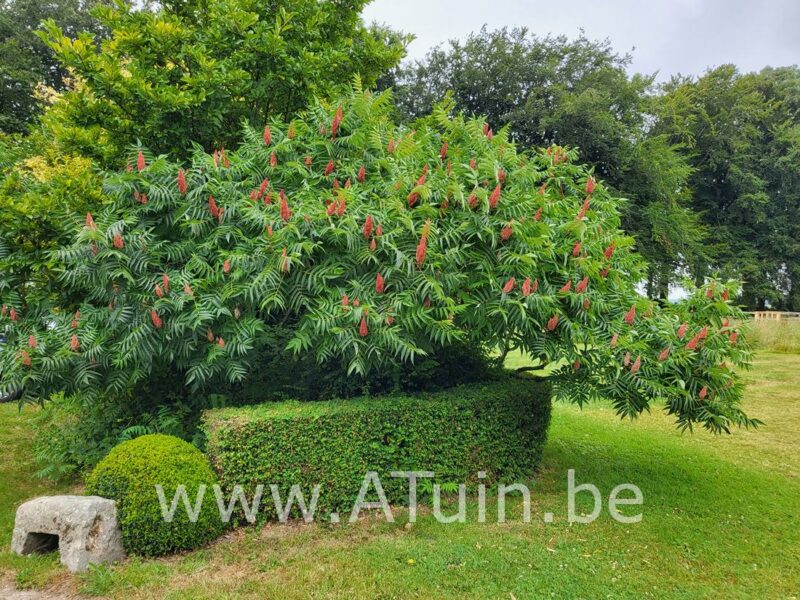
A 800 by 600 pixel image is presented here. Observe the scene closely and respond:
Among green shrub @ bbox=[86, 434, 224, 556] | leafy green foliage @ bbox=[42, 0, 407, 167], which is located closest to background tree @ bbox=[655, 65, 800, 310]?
leafy green foliage @ bbox=[42, 0, 407, 167]

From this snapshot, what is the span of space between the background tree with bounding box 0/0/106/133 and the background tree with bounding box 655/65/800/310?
26628 mm

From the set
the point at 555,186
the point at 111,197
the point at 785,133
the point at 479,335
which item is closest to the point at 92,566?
the point at 111,197

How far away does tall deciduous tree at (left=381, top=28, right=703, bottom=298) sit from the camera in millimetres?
17391

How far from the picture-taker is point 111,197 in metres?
4.53

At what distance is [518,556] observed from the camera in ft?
12.2

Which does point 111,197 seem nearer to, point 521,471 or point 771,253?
point 521,471

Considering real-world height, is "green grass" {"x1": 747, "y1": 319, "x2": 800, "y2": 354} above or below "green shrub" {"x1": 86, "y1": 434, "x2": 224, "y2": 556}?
above

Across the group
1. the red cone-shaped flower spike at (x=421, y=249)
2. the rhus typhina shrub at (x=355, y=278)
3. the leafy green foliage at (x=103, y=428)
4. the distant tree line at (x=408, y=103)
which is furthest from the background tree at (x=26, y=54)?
the red cone-shaped flower spike at (x=421, y=249)

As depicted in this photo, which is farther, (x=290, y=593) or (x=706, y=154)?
(x=706, y=154)

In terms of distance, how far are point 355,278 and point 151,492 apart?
2196mm

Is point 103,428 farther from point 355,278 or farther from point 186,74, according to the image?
point 186,74

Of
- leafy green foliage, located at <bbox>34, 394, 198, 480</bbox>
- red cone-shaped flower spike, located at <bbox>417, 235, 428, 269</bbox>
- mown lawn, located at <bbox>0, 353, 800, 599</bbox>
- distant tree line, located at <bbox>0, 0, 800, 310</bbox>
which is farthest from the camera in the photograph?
distant tree line, located at <bbox>0, 0, 800, 310</bbox>

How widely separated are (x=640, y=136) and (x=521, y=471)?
16888mm

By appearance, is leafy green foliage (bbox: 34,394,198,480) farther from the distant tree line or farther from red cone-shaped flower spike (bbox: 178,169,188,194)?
red cone-shaped flower spike (bbox: 178,169,188,194)
